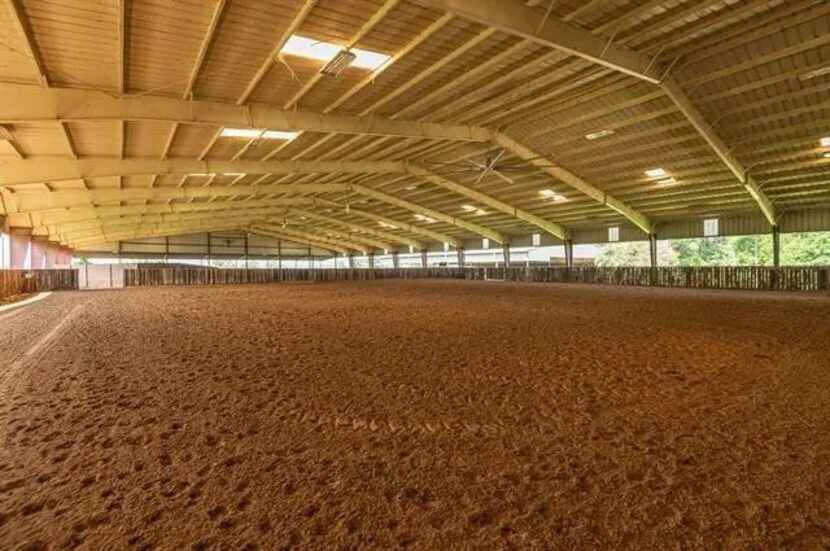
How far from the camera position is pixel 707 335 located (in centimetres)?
858

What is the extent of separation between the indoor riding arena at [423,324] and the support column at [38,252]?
10.2ft

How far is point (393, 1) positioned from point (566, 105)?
9.25 metres

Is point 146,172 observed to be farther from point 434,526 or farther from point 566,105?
point 434,526

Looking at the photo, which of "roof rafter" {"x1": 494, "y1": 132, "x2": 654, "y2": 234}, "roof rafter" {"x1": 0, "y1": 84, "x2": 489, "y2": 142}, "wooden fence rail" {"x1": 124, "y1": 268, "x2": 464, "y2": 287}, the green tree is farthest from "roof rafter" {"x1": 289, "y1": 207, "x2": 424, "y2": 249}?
the green tree

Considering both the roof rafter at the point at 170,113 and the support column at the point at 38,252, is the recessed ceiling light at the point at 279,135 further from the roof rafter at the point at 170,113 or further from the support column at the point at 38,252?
the support column at the point at 38,252

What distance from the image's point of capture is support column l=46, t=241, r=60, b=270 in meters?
33.8

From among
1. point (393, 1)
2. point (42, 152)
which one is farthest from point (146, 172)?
point (393, 1)

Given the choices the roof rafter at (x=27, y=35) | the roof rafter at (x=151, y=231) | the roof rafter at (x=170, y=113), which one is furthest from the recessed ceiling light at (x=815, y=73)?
the roof rafter at (x=151, y=231)

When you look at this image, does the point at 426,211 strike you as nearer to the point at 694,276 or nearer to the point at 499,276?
the point at 499,276

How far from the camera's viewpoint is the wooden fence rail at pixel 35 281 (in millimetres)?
21888

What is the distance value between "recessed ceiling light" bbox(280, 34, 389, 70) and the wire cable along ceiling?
45mm

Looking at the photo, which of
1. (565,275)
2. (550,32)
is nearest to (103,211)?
(550,32)

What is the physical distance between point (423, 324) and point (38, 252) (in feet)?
109

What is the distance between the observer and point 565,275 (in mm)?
34625
